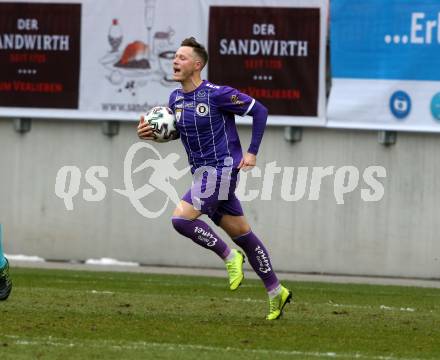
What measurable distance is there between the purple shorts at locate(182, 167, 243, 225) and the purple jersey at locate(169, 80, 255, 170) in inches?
3.4

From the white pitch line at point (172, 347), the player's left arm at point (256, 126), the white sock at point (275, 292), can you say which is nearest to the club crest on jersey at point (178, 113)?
the player's left arm at point (256, 126)

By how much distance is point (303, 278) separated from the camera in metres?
16.2

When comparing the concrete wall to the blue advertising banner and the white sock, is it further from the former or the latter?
the white sock

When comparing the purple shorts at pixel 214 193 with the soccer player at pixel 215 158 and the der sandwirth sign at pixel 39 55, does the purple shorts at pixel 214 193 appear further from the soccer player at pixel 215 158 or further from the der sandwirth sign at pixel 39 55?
the der sandwirth sign at pixel 39 55

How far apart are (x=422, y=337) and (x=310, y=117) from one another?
8.03m

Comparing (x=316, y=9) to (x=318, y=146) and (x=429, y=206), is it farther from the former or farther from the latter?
(x=429, y=206)

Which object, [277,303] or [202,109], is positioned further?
[277,303]

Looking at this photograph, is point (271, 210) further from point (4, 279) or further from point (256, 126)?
point (256, 126)

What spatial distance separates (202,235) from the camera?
9.66 meters

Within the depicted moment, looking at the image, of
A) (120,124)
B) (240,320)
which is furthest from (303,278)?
(240,320)

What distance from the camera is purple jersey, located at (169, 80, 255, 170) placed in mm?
9719

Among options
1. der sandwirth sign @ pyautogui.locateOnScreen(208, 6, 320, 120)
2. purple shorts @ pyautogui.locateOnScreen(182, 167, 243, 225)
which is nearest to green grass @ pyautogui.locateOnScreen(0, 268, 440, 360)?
purple shorts @ pyautogui.locateOnScreen(182, 167, 243, 225)

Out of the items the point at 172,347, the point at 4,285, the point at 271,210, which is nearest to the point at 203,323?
the point at 172,347

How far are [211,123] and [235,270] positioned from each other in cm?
119
